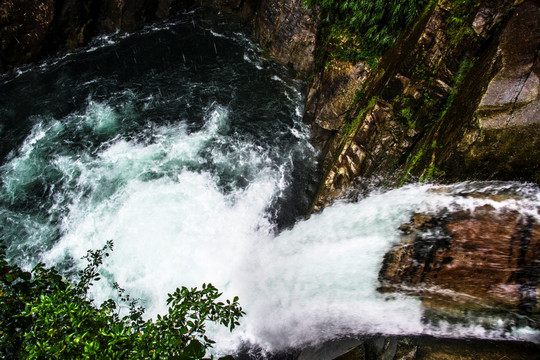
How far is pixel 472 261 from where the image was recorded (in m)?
5.58

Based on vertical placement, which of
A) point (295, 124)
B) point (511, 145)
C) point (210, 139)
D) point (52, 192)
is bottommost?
point (52, 192)

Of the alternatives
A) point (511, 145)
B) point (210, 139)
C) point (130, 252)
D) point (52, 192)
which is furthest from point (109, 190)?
point (511, 145)

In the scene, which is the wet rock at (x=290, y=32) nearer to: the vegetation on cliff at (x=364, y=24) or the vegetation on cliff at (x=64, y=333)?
the vegetation on cliff at (x=364, y=24)

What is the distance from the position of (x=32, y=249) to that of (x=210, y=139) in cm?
720

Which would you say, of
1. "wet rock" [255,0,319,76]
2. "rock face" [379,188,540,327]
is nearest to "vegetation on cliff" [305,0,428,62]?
"wet rock" [255,0,319,76]

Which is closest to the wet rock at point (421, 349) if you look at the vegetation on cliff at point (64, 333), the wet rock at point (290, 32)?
the vegetation on cliff at point (64, 333)

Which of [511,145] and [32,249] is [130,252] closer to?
[32,249]

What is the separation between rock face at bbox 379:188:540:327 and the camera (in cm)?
512

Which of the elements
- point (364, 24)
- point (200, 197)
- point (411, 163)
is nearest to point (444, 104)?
point (411, 163)

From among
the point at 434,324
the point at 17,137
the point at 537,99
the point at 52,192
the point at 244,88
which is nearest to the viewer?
the point at 537,99

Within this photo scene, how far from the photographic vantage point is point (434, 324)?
602cm

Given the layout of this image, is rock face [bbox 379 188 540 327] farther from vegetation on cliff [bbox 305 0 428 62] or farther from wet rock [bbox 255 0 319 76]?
wet rock [bbox 255 0 319 76]

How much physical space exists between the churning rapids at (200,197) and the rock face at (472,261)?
0.88 ft

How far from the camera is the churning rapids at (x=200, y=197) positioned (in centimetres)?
735
